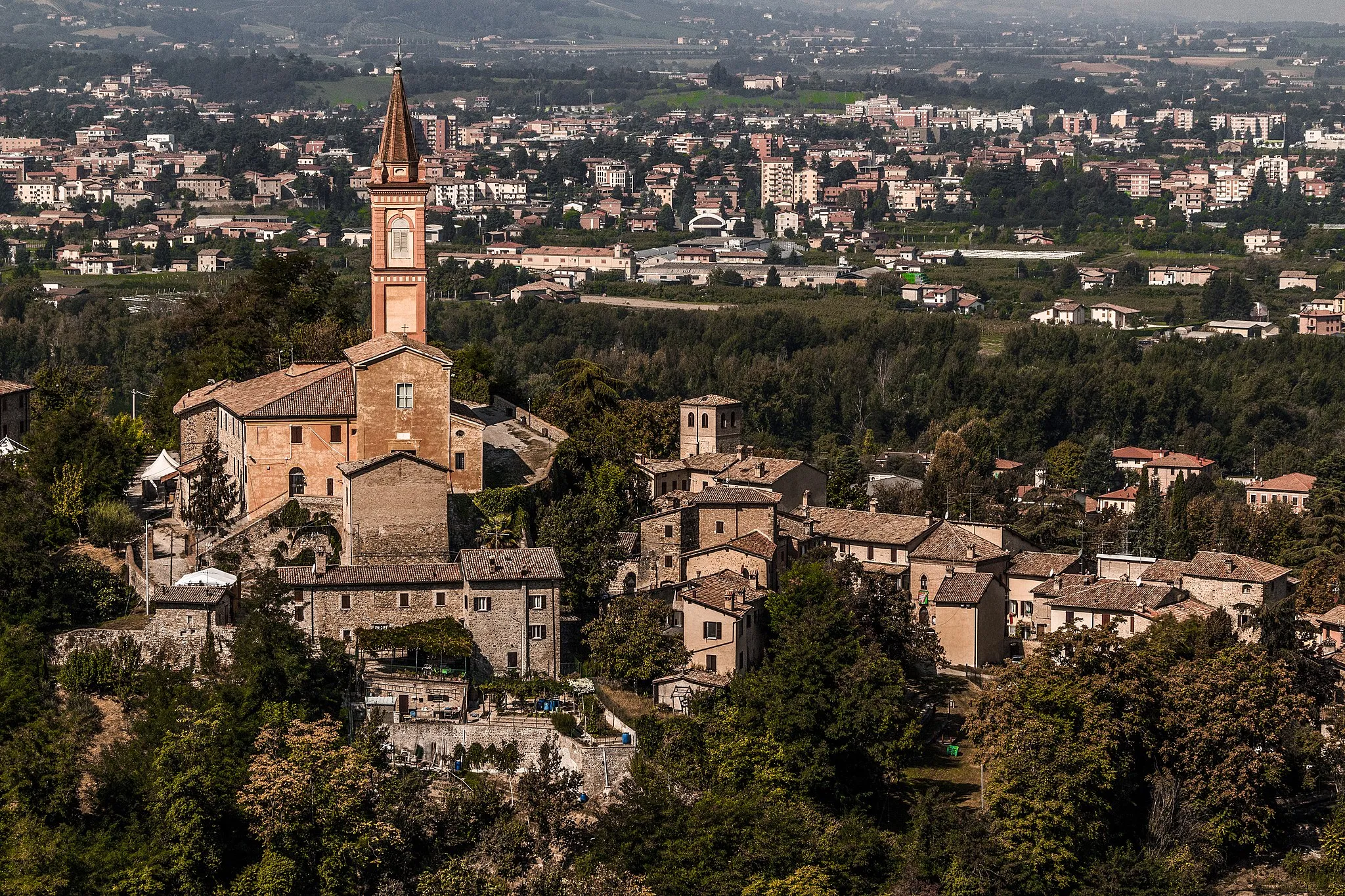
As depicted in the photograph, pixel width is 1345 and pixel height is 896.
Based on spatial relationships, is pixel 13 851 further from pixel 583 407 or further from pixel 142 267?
pixel 142 267

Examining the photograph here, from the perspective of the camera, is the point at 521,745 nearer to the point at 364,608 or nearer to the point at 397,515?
the point at 364,608

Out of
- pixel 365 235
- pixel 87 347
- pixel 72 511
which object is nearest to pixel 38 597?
pixel 72 511

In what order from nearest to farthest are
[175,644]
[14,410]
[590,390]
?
[175,644] < [14,410] < [590,390]

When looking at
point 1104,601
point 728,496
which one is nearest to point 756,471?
point 728,496

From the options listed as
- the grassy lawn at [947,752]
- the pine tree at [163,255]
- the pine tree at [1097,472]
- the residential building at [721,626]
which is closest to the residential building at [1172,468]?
the pine tree at [1097,472]

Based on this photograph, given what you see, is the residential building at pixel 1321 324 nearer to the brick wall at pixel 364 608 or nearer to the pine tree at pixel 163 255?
the pine tree at pixel 163 255
